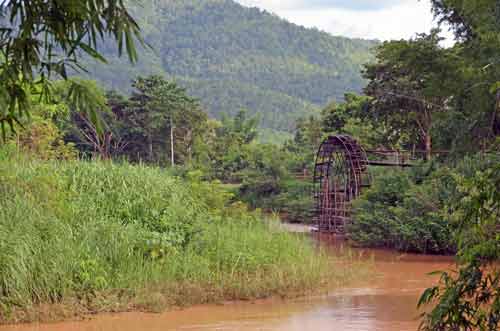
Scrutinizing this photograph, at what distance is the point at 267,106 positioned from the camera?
304 feet

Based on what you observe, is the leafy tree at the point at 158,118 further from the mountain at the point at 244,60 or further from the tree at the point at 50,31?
the tree at the point at 50,31

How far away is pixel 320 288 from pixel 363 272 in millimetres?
1511

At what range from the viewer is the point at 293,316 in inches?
451

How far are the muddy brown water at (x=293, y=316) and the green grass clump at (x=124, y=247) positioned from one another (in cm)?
29

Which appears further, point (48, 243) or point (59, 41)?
point (48, 243)

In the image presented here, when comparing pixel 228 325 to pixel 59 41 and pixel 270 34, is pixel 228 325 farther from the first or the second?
pixel 270 34

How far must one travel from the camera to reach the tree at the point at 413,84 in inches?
1058

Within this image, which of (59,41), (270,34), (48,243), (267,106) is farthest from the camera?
(270,34)

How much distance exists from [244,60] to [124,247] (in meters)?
119

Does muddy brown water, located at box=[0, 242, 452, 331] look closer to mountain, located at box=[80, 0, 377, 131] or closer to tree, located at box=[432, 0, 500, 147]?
tree, located at box=[432, 0, 500, 147]

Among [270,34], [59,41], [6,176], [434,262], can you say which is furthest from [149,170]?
[270,34]

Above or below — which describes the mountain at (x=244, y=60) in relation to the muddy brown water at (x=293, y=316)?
above

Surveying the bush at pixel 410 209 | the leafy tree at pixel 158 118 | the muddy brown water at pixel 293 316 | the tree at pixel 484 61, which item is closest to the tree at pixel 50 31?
the muddy brown water at pixel 293 316

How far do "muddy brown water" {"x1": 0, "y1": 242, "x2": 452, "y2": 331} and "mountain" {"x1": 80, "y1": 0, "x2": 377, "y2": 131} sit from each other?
241 feet
